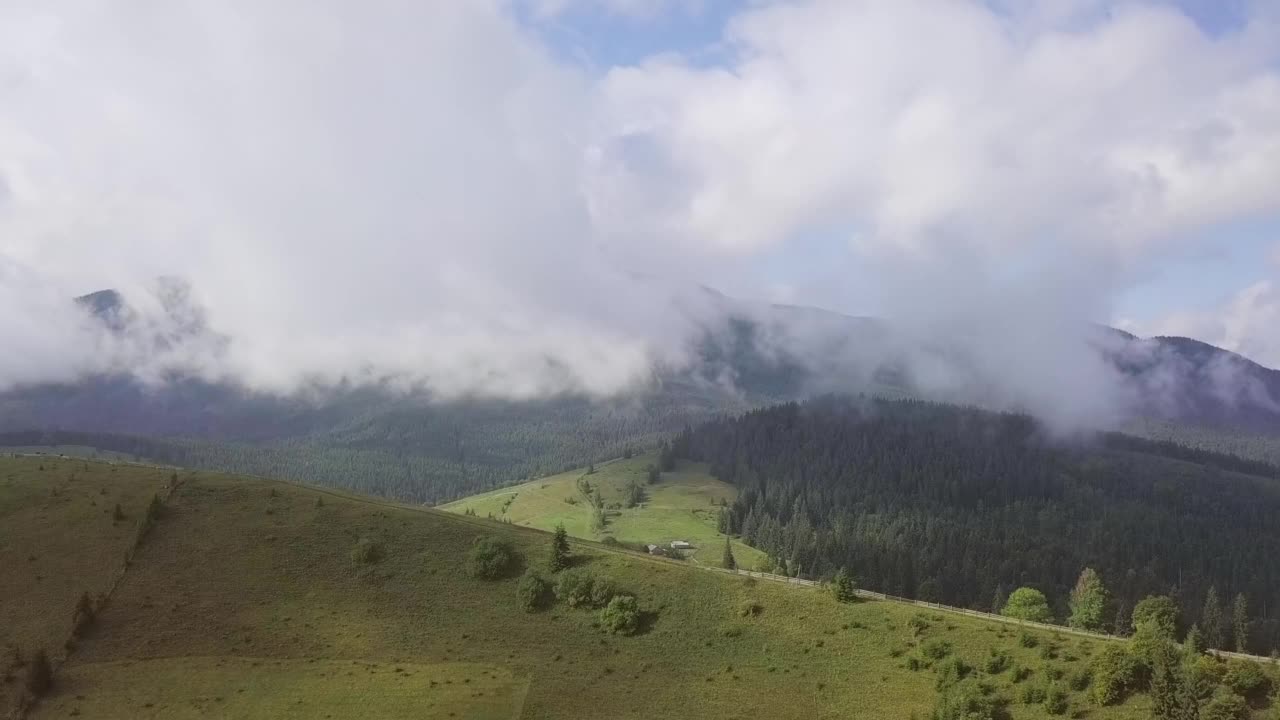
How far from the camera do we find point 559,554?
396 feet

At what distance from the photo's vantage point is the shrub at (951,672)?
88938 mm

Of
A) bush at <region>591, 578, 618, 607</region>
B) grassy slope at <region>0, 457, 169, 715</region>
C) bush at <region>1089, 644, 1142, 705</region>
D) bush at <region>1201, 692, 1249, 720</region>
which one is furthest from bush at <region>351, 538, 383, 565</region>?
bush at <region>1201, 692, 1249, 720</region>

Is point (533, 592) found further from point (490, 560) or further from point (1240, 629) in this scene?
point (1240, 629)

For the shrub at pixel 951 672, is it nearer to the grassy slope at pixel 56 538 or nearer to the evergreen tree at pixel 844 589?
the evergreen tree at pixel 844 589

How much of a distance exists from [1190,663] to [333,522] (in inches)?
4639

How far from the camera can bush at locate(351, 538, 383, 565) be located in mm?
118463

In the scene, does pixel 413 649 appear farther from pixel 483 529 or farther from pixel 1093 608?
pixel 1093 608

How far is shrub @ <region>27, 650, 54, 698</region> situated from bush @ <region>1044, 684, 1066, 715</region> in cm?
11208

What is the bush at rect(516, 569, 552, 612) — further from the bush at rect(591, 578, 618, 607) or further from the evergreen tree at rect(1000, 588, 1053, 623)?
the evergreen tree at rect(1000, 588, 1053, 623)

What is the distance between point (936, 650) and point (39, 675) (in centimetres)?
10570

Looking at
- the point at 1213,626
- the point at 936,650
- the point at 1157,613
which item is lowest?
the point at 1213,626

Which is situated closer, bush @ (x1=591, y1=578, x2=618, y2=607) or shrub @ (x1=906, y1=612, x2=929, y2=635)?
shrub @ (x1=906, y1=612, x2=929, y2=635)

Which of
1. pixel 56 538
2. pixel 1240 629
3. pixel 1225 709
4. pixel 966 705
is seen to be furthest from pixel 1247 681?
pixel 56 538

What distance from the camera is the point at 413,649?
9938cm
